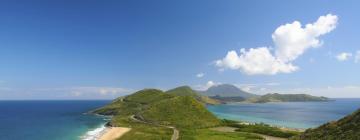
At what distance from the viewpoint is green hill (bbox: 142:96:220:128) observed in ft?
380

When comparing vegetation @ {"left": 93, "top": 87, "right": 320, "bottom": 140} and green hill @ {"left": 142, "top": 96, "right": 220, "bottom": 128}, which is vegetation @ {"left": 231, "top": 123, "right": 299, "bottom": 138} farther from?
green hill @ {"left": 142, "top": 96, "right": 220, "bottom": 128}

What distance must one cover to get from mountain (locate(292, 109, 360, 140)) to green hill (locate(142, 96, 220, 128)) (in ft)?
224

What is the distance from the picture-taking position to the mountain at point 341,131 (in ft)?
122

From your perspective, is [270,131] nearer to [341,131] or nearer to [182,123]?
[182,123]

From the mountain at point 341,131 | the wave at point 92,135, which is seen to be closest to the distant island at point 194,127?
the mountain at point 341,131

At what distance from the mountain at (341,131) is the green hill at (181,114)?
6833 cm

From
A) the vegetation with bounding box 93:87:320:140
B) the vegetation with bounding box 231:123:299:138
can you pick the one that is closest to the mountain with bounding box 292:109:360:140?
the vegetation with bounding box 93:87:320:140

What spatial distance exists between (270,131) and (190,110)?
50375 mm

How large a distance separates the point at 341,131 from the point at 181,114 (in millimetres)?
92174

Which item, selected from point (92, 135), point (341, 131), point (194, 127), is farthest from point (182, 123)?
point (341, 131)

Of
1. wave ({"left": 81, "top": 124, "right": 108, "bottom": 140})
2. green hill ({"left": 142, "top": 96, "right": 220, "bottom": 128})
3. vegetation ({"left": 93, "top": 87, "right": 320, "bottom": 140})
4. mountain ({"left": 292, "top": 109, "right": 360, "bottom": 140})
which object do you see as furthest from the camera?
green hill ({"left": 142, "top": 96, "right": 220, "bottom": 128})

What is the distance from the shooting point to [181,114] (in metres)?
128

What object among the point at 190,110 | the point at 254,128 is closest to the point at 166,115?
the point at 190,110

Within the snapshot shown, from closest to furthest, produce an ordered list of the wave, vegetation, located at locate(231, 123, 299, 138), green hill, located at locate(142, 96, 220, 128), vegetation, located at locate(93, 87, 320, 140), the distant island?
the distant island
vegetation, located at locate(231, 123, 299, 138)
vegetation, located at locate(93, 87, 320, 140)
the wave
green hill, located at locate(142, 96, 220, 128)
